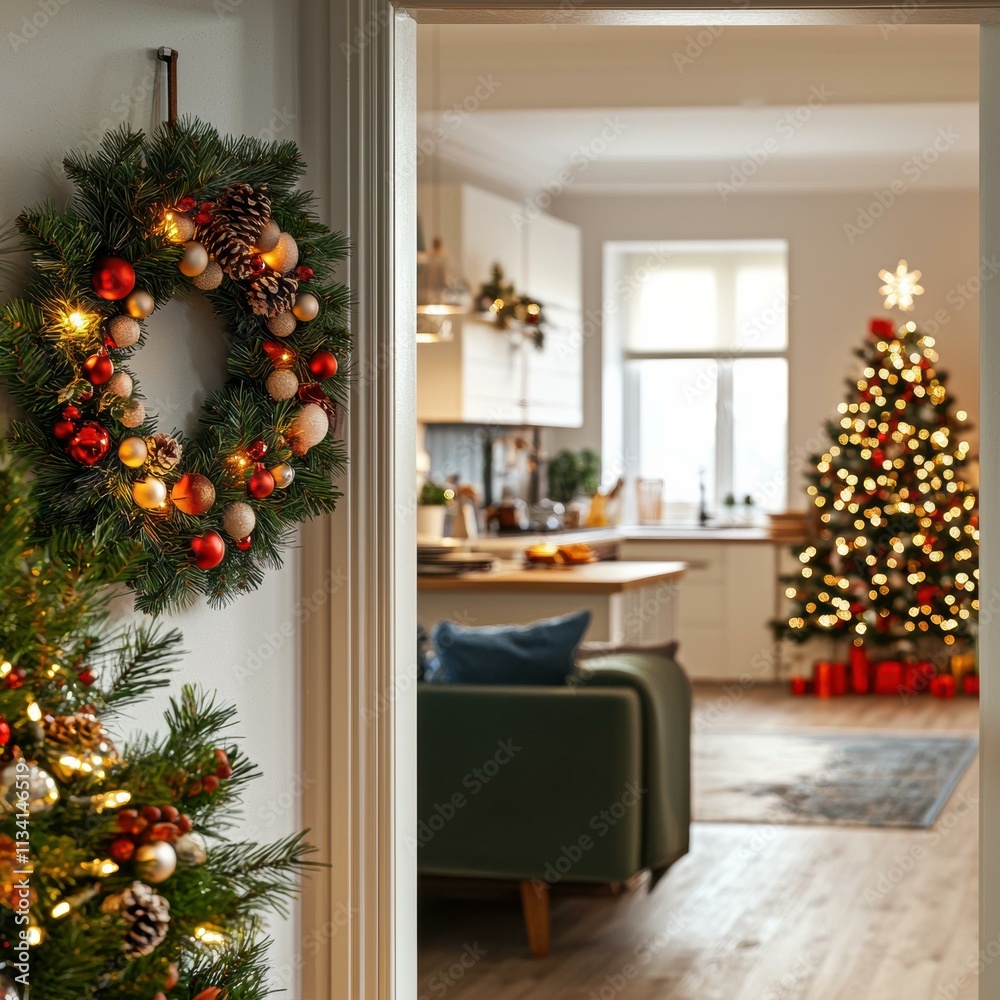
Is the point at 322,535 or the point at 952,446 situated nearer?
the point at 322,535

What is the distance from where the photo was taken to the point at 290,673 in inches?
86.7

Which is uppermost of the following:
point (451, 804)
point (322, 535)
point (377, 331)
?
point (377, 331)

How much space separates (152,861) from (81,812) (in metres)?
0.08

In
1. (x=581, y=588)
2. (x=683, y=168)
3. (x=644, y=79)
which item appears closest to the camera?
(x=581, y=588)

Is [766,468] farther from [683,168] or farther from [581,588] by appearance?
[581,588]

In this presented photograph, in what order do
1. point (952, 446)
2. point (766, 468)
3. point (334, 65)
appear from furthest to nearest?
point (766, 468) < point (952, 446) < point (334, 65)

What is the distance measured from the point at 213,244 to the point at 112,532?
390 millimetres

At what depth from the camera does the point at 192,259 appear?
5.77 feet

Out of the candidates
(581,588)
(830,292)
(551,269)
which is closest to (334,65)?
(581,588)

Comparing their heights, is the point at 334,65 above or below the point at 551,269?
below

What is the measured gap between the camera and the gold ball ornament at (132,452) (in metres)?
1.67

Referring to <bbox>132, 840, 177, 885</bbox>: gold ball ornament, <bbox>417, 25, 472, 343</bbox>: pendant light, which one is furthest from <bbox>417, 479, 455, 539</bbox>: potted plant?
<bbox>132, 840, 177, 885</bbox>: gold ball ornament

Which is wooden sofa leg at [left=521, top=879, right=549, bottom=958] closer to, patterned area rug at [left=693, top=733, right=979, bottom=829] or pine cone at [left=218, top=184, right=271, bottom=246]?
patterned area rug at [left=693, top=733, right=979, bottom=829]

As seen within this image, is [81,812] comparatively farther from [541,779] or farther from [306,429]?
[541,779]
